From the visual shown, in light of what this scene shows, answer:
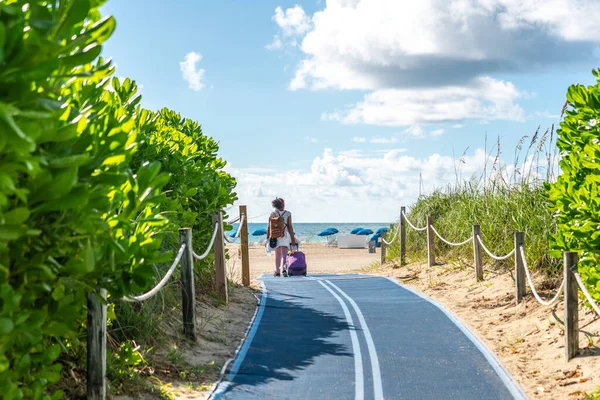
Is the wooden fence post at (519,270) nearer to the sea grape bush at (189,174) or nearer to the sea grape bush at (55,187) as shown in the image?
the sea grape bush at (189,174)

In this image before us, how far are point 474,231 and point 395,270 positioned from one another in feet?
16.7

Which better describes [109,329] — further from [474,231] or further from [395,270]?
[395,270]

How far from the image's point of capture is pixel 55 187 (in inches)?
134

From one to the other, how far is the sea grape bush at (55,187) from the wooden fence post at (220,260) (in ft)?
21.3

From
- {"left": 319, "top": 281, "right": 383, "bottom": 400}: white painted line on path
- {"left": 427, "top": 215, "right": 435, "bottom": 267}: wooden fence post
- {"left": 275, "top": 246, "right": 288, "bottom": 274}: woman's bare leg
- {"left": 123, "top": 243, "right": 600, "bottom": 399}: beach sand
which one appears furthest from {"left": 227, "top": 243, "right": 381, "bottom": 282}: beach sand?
{"left": 427, "top": 215, "right": 435, "bottom": 267}: wooden fence post

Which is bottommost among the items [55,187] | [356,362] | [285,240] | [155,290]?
[356,362]

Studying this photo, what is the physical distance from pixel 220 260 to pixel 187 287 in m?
2.78

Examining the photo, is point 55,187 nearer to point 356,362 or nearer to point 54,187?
point 54,187

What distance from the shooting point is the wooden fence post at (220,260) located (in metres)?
11.2

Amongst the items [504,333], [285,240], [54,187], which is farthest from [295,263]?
[54,187]

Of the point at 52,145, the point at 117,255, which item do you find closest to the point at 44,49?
the point at 52,145

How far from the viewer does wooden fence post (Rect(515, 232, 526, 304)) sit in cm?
1039

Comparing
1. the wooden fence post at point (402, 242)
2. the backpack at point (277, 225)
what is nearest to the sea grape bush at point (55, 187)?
the backpack at point (277, 225)

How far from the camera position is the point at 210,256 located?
37.6 ft
